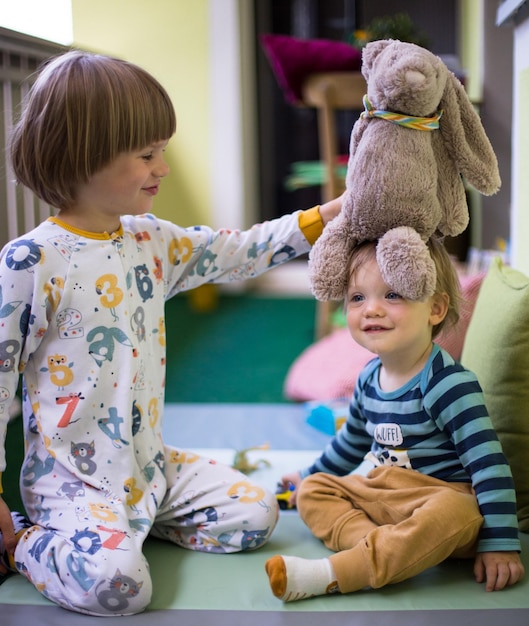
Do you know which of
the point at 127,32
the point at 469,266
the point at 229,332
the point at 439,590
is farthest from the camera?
the point at 229,332

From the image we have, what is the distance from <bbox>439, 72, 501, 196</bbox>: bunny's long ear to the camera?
100cm

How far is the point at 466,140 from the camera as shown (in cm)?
102

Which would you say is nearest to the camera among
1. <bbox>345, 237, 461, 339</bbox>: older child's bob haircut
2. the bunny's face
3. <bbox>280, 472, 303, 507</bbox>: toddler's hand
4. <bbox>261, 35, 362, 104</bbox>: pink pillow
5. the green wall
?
the bunny's face

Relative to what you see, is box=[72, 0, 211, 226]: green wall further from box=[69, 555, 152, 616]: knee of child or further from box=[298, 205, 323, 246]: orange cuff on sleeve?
box=[69, 555, 152, 616]: knee of child

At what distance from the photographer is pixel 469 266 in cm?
230

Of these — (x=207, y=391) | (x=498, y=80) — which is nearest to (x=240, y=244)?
(x=207, y=391)

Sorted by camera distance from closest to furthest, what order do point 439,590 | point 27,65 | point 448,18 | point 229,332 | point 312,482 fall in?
point 439,590, point 312,482, point 27,65, point 229,332, point 448,18

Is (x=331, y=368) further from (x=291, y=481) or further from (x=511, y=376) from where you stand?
(x=511, y=376)

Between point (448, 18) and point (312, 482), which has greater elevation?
point (448, 18)

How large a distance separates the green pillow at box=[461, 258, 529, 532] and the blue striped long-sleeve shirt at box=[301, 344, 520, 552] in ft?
0.39

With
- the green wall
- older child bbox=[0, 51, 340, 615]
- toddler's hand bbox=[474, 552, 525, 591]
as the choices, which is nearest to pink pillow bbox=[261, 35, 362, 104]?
the green wall

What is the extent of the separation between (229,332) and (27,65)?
138 centimetres

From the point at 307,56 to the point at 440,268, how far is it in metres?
1.33

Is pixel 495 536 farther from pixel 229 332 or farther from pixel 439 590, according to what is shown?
pixel 229 332
